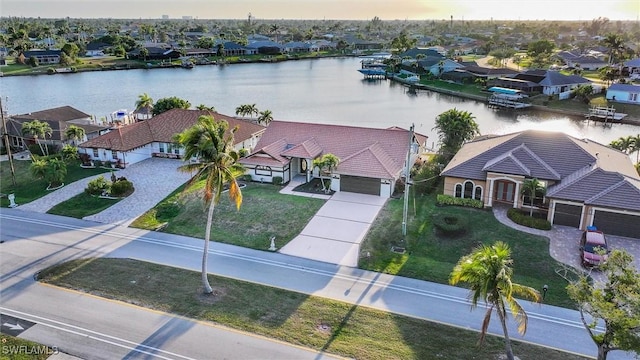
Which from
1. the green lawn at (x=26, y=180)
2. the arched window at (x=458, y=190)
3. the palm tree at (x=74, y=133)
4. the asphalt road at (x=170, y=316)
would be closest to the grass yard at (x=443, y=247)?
the asphalt road at (x=170, y=316)

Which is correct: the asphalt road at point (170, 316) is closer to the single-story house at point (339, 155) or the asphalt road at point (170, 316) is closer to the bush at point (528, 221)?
the bush at point (528, 221)

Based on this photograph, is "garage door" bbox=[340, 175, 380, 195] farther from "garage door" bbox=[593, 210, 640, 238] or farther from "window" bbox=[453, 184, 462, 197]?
"garage door" bbox=[593, 210, 640, 238]

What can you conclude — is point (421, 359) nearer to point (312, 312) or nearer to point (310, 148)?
point (312, 312)

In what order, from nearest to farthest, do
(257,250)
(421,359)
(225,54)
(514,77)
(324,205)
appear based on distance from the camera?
(421,359) → (257,250) → (324,205) → (514,77) → (225,54)

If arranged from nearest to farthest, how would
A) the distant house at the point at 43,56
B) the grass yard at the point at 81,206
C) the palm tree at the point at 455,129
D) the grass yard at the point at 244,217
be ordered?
1. the grass yard at the point at 244,217
2. the grass yard at the point at 81,206
3. the palm tree at the point at 455,129
4. the distant house at the point at 43,56

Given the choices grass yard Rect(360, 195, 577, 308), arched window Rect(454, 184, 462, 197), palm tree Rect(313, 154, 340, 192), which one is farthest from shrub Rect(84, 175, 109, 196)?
arched window Rect(454, 184, 462, 197)

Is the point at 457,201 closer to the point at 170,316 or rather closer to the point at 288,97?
the point at 170,316

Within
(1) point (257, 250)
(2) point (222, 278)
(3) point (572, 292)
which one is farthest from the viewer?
(1) point (257, 250)

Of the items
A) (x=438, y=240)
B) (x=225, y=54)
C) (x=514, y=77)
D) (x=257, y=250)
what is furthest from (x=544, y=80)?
(x=225, y=54)
